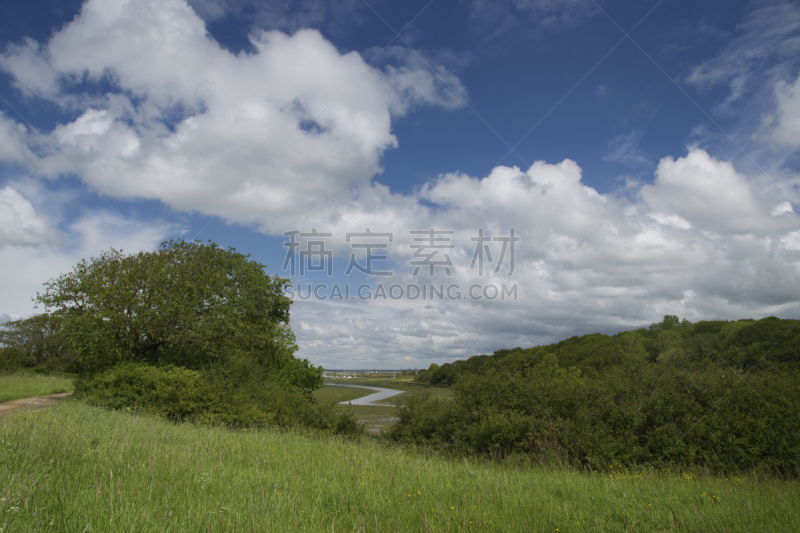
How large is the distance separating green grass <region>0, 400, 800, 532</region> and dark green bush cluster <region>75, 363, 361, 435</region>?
9.86 meters

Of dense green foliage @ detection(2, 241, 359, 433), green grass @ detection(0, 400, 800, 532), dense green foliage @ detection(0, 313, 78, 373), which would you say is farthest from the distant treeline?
dense green foliage @ detection(0, 313, 78, 373)

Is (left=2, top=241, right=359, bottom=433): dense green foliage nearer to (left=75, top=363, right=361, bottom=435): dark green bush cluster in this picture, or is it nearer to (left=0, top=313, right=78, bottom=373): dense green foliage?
(left=75, top=363, right=361, bottom=435): dark green bush cluster

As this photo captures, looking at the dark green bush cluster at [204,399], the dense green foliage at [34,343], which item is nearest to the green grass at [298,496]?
the dark green bush cluster at [204,399]

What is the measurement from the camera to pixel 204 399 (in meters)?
17.5

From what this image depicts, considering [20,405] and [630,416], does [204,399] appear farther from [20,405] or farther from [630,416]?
[630,416]

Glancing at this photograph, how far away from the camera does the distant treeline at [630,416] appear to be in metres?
11.8

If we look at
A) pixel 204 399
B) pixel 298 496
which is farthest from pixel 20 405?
pixel 298 496

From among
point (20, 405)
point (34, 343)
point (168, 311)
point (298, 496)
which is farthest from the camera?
point (34, 343)

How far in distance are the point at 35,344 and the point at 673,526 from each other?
69838 millimetres

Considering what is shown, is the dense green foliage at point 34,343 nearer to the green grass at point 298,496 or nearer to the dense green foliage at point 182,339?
the dense green foliage at point 182,339

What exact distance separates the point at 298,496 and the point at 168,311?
62.3 feet

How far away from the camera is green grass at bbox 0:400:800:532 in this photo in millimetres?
3803

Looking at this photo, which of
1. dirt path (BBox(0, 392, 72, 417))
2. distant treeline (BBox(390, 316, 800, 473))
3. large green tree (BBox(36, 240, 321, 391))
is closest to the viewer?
distant treeline (BBox(390, 316, 800, 473))

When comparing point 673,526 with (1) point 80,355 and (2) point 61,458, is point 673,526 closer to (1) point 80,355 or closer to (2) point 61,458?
(2) point 61,458
